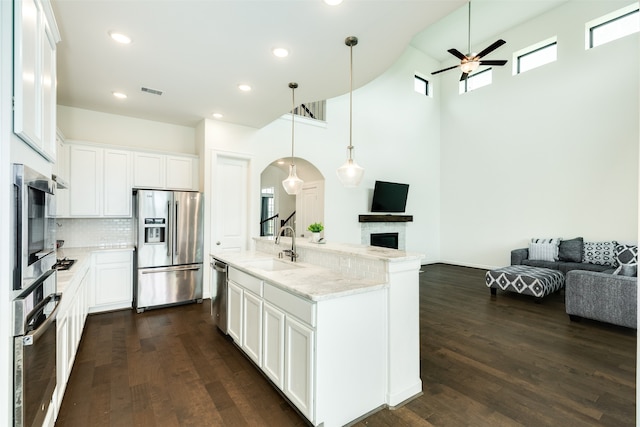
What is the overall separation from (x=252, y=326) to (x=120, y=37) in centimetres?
275

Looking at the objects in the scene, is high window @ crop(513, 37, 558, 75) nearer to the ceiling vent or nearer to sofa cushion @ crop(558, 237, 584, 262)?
sofa cushion @ crop(558, 237, 584, 262)

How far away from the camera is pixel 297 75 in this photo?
3.41 metres

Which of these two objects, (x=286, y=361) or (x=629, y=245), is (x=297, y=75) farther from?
(x=629, y=245)

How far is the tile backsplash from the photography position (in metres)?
4.38

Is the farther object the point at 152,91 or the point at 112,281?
the point at 112,281

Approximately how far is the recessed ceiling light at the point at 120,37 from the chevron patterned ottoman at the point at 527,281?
5.82 m

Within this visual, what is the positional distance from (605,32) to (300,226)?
23.5 feet

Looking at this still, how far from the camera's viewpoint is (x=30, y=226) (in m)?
1.33

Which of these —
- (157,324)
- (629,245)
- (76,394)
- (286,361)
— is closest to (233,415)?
(286,361)

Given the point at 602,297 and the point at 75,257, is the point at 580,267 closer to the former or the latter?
the point at 602,297

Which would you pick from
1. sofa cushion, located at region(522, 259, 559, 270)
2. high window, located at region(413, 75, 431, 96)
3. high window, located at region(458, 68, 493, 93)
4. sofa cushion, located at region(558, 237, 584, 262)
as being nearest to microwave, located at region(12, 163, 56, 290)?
sofa cushion, located at region(522, 259, 559, 270)

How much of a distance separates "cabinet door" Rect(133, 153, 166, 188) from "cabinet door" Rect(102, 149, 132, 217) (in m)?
0.10

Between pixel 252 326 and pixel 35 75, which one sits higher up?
pixel 35 75

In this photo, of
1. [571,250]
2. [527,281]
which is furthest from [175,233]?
[571,250]
